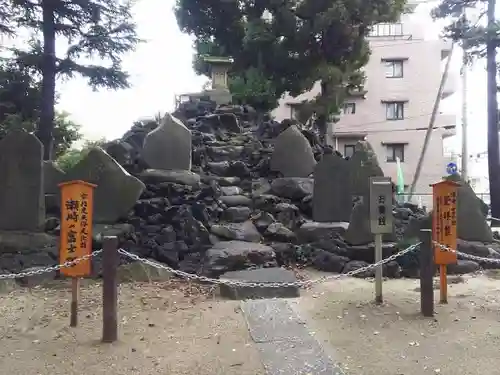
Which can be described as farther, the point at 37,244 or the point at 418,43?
the point at 418,43

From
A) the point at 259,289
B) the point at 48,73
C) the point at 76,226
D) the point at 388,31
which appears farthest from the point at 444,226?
the point at 388,31

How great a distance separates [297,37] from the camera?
16641 mm

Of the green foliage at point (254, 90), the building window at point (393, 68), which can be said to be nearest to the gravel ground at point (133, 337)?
the green foliage at point (254, 90)

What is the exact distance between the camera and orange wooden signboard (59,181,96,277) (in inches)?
198

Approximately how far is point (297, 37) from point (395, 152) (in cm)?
1291

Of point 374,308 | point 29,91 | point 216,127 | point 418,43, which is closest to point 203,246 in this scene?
point 374,308

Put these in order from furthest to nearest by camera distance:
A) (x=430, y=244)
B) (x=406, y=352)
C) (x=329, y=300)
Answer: (x=329, y=300)
(x=430, y=244)
(x=406, y=352)

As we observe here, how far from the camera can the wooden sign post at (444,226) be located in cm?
583

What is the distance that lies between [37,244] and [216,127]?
753cm

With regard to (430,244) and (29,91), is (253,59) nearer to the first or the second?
(29,91)

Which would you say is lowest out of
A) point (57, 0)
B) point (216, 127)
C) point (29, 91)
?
point (216, 127)

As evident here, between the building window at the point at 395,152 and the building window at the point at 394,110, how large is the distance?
1.51 meters

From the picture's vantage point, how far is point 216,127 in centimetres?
1430

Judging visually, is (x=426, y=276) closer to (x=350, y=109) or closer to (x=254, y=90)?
(x=254, y=90)
